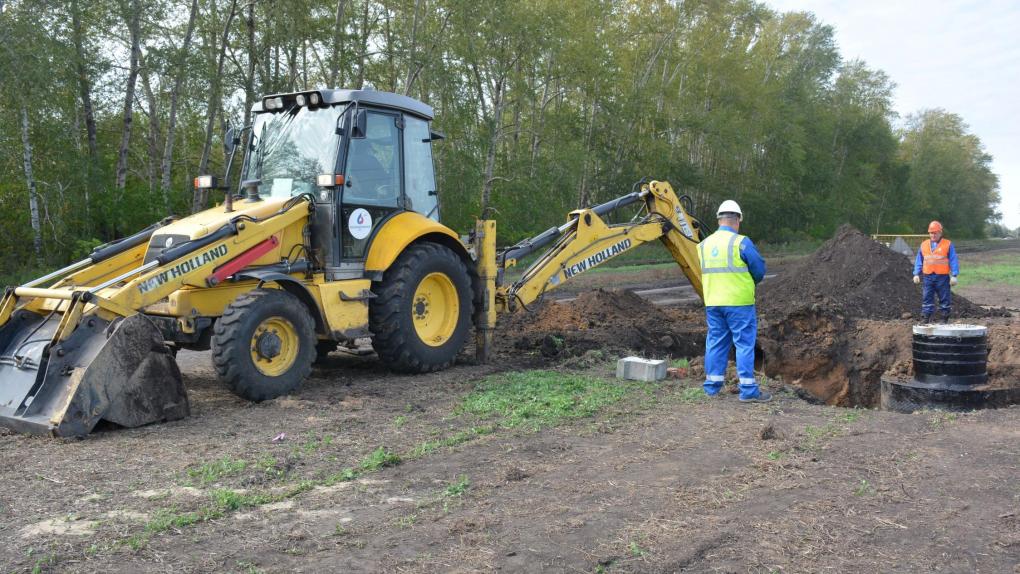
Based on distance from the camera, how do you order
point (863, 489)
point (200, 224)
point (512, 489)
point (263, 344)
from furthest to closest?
point (200, 224) → point (263, 344) → point (512, 489) → point (863, 489)

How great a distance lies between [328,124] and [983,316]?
1089cm

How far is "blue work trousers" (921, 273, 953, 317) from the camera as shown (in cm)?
1161

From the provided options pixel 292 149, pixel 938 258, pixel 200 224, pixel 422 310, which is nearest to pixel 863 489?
pixel 422 310

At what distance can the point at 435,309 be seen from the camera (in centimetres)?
821

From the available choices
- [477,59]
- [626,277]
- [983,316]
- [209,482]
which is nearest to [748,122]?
[477,59]

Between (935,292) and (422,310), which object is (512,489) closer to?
(422,310)

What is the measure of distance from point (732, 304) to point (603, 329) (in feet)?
11.9

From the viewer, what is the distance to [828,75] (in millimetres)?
55281

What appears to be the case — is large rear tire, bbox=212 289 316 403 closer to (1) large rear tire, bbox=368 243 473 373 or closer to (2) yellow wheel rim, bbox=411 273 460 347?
(1) large rear tire, bbox=368 243 473 373

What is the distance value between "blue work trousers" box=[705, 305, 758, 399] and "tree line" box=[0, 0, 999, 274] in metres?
9.35

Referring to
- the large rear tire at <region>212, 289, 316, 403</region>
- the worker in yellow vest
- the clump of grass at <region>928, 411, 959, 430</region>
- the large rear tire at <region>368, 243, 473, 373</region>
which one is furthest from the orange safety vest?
the large rear tire at <region>212, 289, 316, 403</region>

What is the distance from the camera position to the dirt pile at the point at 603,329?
9.46m

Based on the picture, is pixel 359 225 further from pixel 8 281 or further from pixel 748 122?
pixel 748 122

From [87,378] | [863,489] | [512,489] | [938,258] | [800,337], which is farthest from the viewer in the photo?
[938,258]
